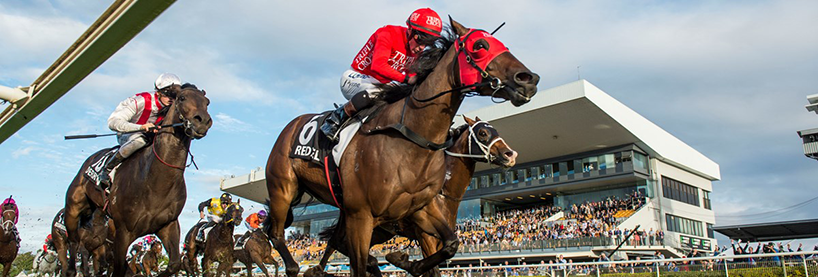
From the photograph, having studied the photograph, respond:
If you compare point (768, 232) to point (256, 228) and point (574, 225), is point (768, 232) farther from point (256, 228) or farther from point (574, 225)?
point (256, 228)

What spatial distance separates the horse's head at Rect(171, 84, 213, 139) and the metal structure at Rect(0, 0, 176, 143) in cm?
286

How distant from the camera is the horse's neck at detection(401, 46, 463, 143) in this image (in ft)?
14.1

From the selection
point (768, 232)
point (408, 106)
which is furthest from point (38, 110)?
point (768, 232)

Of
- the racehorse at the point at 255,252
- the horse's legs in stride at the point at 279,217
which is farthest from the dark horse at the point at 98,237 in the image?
the racehorse at the point at 255,252

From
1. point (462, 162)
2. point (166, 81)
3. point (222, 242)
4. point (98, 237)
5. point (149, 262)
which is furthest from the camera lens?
point (149, 262)

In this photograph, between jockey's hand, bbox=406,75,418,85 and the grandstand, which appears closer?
jockey's hand, bbox=406,75,418,85

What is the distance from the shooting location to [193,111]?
18.5ft

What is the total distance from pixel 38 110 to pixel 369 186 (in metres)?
2.23

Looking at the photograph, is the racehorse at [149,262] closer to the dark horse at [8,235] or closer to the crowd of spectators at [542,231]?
the dark horse at [8,235]

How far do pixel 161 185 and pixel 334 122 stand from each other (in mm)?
2196

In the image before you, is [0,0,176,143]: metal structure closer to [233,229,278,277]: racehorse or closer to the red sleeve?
the red sleeve

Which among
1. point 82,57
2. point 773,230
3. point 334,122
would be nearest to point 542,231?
point 773,230

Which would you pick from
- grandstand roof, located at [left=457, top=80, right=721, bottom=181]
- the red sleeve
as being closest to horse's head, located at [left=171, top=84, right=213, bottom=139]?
the red sleeve

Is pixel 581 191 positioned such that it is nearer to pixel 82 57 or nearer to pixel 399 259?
pixel 399 259
